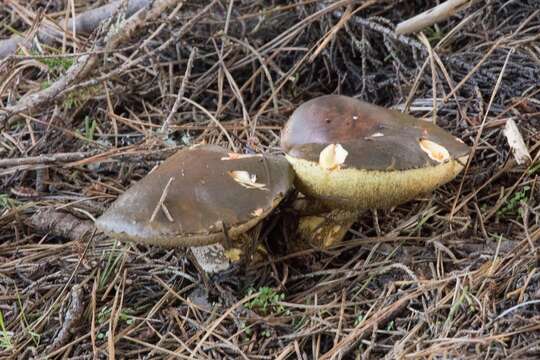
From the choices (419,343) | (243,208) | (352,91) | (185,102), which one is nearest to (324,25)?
(352,91)

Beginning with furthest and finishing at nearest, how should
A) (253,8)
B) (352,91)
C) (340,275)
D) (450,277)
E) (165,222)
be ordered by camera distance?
(253,8), (352,91), (340,275), (450,277), (165,222)

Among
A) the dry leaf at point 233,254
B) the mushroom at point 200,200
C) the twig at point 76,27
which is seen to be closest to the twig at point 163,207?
the mushroom at point 200,200

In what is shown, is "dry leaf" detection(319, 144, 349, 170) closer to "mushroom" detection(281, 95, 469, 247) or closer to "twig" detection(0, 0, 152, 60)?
"mushroom" detection(281, 95, 469, 247)

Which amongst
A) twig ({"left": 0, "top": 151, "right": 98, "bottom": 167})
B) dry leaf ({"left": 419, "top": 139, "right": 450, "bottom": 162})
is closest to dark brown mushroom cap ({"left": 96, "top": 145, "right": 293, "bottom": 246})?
dry leaf ({"left": 419, "top": 139, "right": 450, "bottom": 162})

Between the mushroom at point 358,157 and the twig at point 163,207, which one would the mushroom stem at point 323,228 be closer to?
the mushroom at point 358,157

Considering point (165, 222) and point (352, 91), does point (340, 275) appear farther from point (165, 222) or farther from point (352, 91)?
point (352, 91)

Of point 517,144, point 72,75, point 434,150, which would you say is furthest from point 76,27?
point 517,144
